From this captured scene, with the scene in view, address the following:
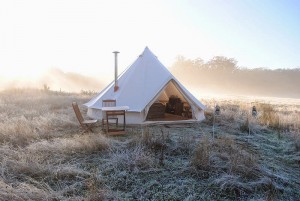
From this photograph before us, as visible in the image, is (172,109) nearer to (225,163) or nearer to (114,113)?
(114,113)

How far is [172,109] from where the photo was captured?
1073cm

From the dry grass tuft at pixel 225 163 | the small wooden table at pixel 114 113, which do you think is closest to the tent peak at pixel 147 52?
the small wooden table at pixel 114 113

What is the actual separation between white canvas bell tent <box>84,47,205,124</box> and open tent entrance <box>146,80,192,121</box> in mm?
277

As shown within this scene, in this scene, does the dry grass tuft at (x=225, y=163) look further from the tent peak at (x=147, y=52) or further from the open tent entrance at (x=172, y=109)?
the tent peak at (x=147, y=52)

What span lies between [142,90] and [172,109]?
2386mm

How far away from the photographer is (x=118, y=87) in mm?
9164

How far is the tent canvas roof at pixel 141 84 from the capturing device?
8430 millimetres

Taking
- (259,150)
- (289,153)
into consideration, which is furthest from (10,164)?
(289,153)

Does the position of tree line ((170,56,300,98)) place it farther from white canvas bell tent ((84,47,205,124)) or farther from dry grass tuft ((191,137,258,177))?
dry grass tuft ((191,137,258,177))

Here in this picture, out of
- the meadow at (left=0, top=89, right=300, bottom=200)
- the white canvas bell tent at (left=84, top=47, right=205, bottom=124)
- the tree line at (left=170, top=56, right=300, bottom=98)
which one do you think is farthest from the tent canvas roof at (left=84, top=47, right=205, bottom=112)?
the tree line at (left=170, top=56, right=300, bottom=98)

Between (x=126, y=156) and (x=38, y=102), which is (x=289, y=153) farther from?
(x=38, y=102)

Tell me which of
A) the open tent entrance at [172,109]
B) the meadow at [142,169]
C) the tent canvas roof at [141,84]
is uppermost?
the tent canvas roof at [141,84]

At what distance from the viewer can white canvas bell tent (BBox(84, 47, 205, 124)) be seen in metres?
8.24

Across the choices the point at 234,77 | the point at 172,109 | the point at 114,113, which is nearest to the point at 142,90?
the point at 114,113
